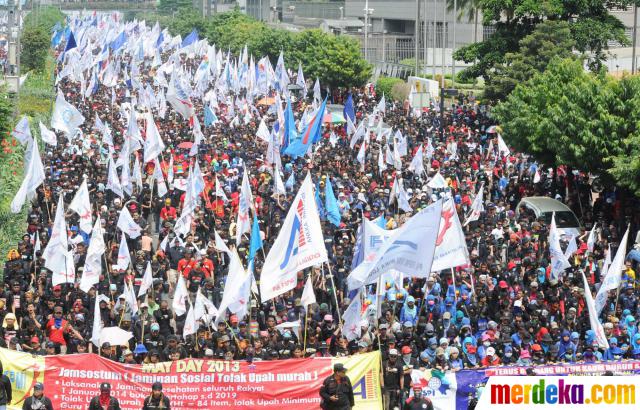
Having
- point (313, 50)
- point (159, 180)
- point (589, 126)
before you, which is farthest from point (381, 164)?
point (313, 50)

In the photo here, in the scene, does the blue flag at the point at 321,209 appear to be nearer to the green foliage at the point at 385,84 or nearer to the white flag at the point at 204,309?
the white flag at the point at 204,309

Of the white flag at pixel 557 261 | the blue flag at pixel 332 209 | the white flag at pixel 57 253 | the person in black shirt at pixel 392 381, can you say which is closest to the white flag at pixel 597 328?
the person in black shirt at pixel 392 381

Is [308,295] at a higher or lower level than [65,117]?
lower

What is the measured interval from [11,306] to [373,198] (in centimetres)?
1147

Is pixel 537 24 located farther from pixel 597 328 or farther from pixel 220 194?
pixel 597 328

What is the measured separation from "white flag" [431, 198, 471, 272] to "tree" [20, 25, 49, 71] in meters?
57.4

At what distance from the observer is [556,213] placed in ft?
89.8

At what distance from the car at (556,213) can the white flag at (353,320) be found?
1045cm

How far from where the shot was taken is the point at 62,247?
65.5ft

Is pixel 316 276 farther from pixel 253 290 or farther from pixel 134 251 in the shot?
pixel 134 251

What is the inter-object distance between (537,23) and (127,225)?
27.3 meters

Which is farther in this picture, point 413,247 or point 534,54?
point 534,54

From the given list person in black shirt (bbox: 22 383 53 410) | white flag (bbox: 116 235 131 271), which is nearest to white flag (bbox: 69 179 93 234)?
white flag (bbox: 116 235 131 271)

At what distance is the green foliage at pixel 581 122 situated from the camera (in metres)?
28.9
